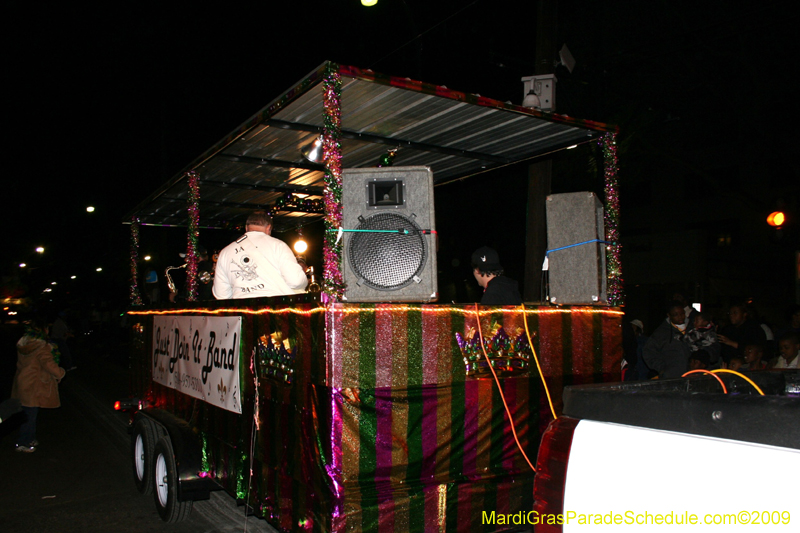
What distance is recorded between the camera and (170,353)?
557cm

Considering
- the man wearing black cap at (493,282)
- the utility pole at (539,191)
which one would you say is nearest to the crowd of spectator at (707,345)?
the utility pole at (539,191)

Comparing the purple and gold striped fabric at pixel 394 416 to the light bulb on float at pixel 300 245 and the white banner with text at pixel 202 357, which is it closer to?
the white banner with text at pixel 202 357

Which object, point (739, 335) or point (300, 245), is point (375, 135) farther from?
point (739, 335)

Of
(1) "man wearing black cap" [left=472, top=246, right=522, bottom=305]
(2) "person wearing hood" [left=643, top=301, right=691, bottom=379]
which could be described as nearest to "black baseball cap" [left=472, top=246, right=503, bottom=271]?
(1) "man wearing black cap" [left=472, top=246, right=522, bottom=305]

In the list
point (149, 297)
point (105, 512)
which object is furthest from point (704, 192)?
point (105, 512)

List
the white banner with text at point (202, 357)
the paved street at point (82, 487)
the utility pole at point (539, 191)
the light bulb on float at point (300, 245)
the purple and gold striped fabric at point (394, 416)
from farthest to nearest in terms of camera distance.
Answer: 1. the light bulb on float at point (300, 245)
2. the utility pole at point (539, 191)
3. the paved street at point (82, 487)
4. the white banner with text at point (202, 357)
5. the purple and gold striped fabric at point (394, 416)

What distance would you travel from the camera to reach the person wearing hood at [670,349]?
6789mm

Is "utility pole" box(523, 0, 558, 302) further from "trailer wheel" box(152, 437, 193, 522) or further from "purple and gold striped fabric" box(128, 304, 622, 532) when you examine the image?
"trailer wheel" box(152, 437, 193, 522)

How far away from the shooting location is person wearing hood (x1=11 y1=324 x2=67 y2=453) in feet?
26.2

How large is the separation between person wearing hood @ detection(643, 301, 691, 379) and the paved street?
16.0 feet

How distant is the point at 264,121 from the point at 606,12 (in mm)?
9793

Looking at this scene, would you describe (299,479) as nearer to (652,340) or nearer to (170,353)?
(170,353)

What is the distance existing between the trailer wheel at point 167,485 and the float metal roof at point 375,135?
2.55 m

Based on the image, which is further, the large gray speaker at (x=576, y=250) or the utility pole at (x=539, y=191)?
the utility pole at (x=539, y=191)
